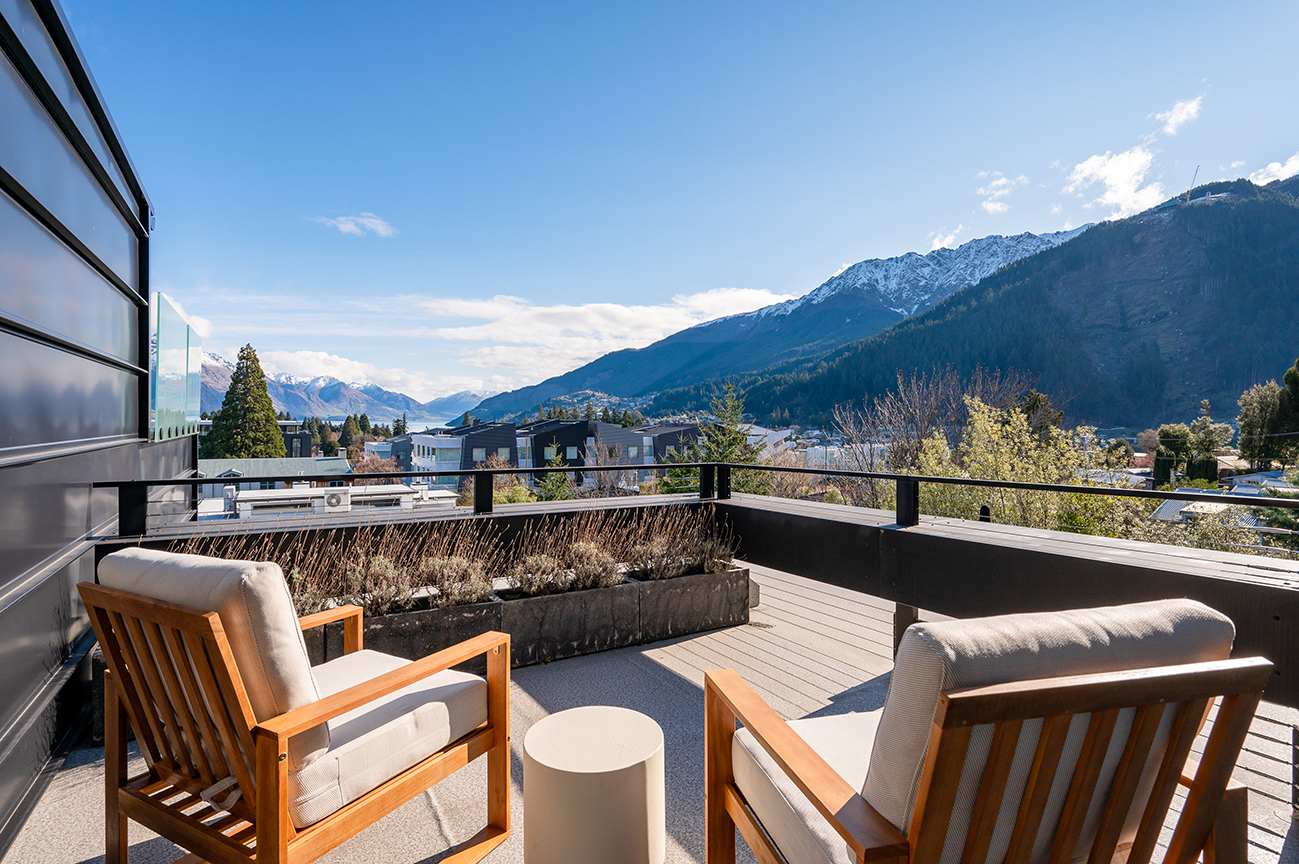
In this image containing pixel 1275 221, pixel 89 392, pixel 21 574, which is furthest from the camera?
pixel 1275 221

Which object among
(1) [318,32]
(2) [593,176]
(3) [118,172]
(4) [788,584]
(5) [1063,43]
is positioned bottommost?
(4) [788,584]

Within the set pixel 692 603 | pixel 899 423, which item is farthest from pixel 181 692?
pixel 899 423

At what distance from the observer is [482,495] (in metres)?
4.61

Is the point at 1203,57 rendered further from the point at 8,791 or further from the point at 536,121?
the point at 8,791

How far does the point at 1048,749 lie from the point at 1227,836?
58cm

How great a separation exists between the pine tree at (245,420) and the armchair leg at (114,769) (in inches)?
887

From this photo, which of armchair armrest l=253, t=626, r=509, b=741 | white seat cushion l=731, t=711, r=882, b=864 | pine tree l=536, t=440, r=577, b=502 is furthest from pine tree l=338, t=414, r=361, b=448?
white seat cushion l=731, t=711, r=882, b=864

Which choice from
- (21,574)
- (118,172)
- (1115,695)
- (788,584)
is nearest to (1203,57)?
(788,584)

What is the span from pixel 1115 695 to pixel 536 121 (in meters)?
12.2

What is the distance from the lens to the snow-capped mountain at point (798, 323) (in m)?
118

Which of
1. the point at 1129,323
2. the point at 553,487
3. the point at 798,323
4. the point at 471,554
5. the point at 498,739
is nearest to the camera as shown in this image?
the point at 498,739

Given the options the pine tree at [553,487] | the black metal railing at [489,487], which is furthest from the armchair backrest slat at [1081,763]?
the pine tree at [553,487]

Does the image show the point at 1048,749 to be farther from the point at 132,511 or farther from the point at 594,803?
the point at 132,511

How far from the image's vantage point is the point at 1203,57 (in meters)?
7.96
